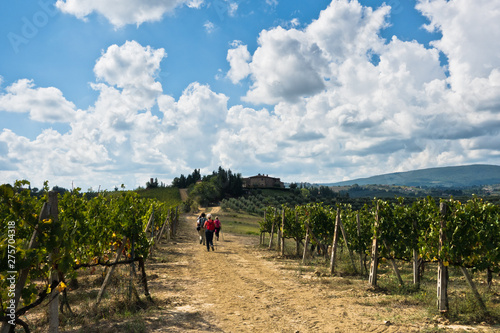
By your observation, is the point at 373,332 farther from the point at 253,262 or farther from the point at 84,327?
the point at 253,262

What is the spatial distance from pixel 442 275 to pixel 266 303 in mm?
4347

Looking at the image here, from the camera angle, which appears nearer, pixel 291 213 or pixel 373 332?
pixel 373 332

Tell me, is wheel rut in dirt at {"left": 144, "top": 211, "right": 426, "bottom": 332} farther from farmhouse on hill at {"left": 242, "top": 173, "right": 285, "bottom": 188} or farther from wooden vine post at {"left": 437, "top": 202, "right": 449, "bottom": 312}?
farmhouse on hill at {"left": 242, "top": 173, "right": 285, "bottom": 188}

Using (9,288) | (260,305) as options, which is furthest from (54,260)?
(260,305)

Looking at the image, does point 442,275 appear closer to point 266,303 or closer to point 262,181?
point 266,303

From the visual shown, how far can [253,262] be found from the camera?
1620 centimetres

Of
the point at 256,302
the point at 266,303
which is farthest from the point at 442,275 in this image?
the point at 256,302

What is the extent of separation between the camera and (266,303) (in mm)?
8914

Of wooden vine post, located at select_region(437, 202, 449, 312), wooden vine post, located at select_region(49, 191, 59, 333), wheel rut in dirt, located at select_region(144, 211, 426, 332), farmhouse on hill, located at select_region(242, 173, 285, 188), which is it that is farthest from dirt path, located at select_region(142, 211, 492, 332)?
farmhouse on hill, located at select_region(242, 173, 285, 188)

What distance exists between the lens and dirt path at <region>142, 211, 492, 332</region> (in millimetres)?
7196

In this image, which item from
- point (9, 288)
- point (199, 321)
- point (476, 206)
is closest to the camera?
point (9, 288)

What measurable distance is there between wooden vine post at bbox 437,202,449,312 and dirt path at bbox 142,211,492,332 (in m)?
0.59

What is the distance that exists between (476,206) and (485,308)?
2473mm

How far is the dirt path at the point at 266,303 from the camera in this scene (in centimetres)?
720
